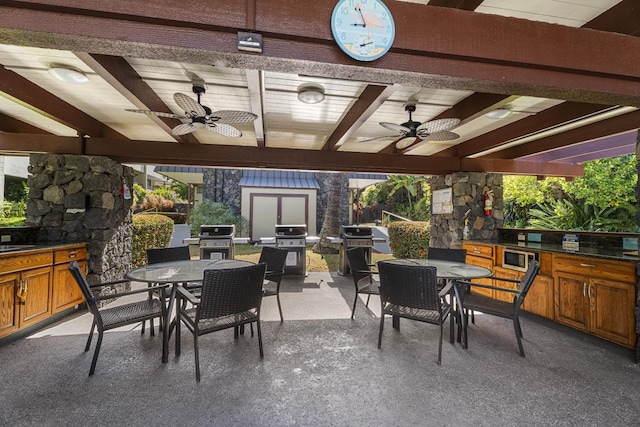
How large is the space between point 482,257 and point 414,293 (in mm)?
2569

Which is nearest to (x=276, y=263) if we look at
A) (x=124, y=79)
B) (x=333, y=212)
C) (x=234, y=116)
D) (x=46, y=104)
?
(x=234, y=116)

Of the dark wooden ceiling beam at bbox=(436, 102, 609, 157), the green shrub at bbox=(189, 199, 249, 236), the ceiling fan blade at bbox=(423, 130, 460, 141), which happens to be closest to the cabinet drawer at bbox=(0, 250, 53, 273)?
the ceiling fan blade at bbox=(423, 130, 460, 141)

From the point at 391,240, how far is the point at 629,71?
6314 mm

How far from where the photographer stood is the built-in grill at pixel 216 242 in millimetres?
5672

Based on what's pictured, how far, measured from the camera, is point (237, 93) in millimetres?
3154

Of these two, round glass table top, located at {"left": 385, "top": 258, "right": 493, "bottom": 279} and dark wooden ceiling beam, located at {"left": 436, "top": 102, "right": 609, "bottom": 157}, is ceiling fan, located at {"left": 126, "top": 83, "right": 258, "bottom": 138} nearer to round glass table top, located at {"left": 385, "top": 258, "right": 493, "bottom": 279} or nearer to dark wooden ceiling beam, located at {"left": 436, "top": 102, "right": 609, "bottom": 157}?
round glass table top, located at {"left": 385, "top": 258, "right": 493, "bottom": 279}

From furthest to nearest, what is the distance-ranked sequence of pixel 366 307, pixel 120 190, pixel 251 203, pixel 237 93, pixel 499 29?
pixel 251 203, pixel 120 190, pixel 366 307, pixel 237 93, pixel 499 29

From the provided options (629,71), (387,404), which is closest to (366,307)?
(387,404)

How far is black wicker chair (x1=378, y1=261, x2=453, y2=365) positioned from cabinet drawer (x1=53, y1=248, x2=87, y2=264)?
3715mm

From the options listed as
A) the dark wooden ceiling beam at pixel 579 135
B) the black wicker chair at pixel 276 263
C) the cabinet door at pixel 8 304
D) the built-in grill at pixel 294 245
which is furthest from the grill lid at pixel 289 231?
the dark wooden ceiling beam at pixel 579 135

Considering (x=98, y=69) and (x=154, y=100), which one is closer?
(x=98, y=69)

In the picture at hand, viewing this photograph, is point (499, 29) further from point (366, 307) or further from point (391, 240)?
point (391, 240)

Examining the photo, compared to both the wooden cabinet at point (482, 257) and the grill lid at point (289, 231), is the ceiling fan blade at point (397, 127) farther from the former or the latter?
the grill lid at point (289, 231)

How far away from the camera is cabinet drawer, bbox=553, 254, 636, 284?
8.91 ft
